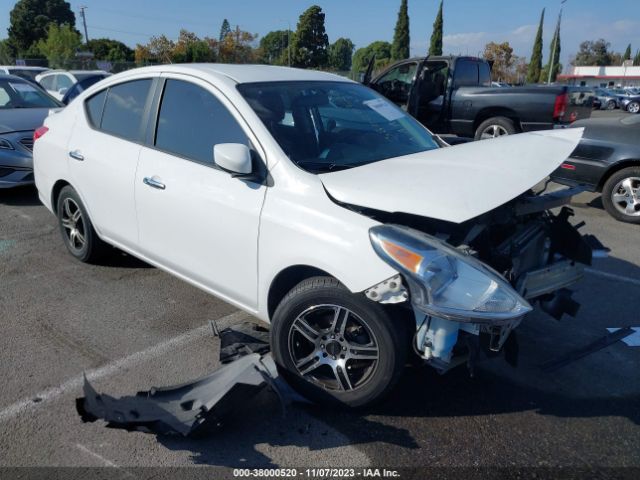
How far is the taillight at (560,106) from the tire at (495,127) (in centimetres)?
74

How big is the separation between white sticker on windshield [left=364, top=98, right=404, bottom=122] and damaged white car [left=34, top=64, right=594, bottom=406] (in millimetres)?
14

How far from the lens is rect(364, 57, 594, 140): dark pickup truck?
9.56m

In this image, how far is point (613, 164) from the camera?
21.9 ft

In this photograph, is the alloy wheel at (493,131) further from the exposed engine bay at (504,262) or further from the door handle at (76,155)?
the door handle at (76,155)

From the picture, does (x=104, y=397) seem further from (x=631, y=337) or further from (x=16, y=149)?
(x=16, y=149)

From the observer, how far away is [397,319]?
262cm

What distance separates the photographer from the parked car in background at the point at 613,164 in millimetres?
6598

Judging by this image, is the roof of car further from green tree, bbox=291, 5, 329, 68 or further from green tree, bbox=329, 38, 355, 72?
green tree, bbox=329, 38, 355, 72

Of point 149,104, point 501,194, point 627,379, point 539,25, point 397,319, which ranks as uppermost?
point 539,25

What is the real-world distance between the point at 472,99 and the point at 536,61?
205ft

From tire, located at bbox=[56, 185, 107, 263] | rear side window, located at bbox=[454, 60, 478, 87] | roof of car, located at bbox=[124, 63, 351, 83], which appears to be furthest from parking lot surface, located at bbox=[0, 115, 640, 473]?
rear side window, located at bbox=[454, 60, 478, 87]

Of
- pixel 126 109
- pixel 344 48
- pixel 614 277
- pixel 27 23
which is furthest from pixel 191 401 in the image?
pixel 344 48

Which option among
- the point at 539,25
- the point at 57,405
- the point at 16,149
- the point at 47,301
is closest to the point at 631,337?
the point at 57,405

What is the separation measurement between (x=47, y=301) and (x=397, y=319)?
3.00 metres
